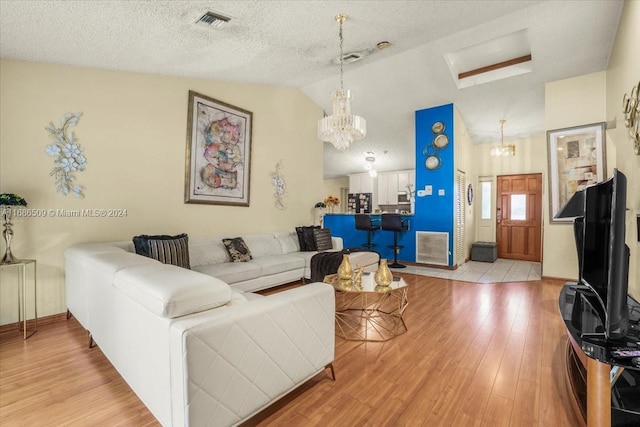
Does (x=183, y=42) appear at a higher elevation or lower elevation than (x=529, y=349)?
higher

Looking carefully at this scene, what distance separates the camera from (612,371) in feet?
4.00

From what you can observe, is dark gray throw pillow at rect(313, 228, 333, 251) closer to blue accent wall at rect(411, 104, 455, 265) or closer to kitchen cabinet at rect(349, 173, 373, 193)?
blue accent wall at rect(411, 104, 455, 265)

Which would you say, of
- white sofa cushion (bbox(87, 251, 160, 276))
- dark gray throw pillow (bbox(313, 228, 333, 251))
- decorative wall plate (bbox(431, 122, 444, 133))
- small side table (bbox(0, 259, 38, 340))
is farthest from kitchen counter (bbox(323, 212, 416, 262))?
small side table (bbox(0, 259, 38, 340))

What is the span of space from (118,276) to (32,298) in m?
2.02

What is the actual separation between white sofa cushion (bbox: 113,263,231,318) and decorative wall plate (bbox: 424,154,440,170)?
5.24 metres

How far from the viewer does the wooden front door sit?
664 cm

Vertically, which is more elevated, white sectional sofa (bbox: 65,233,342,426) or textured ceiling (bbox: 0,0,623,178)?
textured ceiling (bbox: 0,0,623,178)

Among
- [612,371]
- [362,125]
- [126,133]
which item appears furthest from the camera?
[362,125]

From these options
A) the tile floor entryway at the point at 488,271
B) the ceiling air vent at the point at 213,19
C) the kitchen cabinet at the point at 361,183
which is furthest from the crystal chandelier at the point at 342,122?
the kitchen cabinet at the point at 361,183

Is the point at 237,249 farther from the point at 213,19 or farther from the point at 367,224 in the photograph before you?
the point at 367,224

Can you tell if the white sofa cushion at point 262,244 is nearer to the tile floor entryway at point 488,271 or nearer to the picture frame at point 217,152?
the picture frame at point 217,152

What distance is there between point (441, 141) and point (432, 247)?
209 cm

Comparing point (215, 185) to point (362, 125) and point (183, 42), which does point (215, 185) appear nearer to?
point (183, 42)

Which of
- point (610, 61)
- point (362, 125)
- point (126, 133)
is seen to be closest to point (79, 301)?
point (126, 133)
